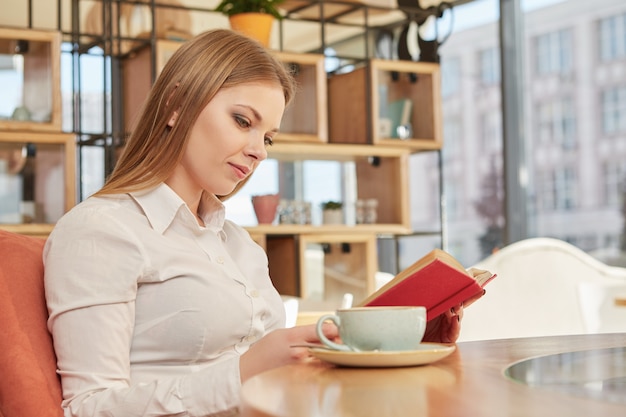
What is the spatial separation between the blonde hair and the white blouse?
0.13 ft

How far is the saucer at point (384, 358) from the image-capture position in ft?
3.04

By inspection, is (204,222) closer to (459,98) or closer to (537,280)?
(537,280)

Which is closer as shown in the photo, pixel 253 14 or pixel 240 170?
pixel 240 170

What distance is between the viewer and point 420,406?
27.9 inches

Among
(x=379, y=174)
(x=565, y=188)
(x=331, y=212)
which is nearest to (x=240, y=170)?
(x=331, y=212)

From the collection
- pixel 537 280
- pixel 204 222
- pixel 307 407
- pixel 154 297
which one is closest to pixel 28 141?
pixel 537 280

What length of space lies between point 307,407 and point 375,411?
0.06 m

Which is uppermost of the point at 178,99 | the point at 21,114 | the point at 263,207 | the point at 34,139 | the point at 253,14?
the point at 253,14

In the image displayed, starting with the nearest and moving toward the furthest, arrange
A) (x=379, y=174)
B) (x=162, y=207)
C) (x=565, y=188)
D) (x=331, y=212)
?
(x=162, y=207) < (x=331, y=212) < (x=379, y=174) < (x=565, y=188)

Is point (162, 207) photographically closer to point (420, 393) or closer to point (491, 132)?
point (420, 393)

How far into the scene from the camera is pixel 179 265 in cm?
137

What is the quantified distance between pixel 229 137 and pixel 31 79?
250cm

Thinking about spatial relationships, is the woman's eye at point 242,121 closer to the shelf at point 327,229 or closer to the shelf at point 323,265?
the shelf at point 327,229

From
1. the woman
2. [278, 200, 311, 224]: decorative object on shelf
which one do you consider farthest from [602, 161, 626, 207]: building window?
the woman
